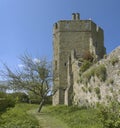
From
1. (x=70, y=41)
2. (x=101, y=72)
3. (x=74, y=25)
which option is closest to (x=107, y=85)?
(x=101, y=72)

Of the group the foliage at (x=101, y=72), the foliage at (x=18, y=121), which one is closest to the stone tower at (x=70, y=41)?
the foliage at (x=101, y=72)

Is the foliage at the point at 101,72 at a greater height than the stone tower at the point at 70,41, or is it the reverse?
Result: the stone tower at the point at 70,41

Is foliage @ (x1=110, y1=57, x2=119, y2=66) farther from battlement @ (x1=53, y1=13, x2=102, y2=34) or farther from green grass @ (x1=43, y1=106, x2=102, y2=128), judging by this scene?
battlement @ (x1=53, y1=13, x2=102, y2=34)

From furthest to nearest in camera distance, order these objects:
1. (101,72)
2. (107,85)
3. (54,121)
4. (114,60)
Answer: (101,72), (107,85), (54,121), (114,60)

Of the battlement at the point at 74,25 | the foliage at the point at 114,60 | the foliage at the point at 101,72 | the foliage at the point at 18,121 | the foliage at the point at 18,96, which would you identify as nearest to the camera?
the foliage at the point at 18,121

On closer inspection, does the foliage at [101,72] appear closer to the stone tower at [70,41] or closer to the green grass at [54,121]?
the green grass at [54,121]

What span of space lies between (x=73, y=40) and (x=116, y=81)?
22638 mm

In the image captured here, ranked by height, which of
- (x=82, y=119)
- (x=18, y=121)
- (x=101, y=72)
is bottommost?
(x=18, y=121)

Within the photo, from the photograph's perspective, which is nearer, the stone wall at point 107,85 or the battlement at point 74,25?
the stone wall at point 107,85

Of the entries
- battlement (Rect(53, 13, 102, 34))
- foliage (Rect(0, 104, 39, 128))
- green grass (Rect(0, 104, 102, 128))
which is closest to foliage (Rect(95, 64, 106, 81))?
green grass (Rect(0, 104, 102, 128))

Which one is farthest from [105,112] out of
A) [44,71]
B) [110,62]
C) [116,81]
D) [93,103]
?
[44,71]

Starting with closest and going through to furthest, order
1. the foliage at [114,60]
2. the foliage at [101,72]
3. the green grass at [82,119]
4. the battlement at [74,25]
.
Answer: the green grass at [82,119] < the foliage at [114,60] < the foliage at [101,72] < the battlement at [74,25]

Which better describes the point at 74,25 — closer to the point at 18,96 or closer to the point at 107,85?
the point at 18,96

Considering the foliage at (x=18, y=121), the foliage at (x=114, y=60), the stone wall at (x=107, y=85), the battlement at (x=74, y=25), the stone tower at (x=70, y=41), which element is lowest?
the foliage at (x=18, y=121)
